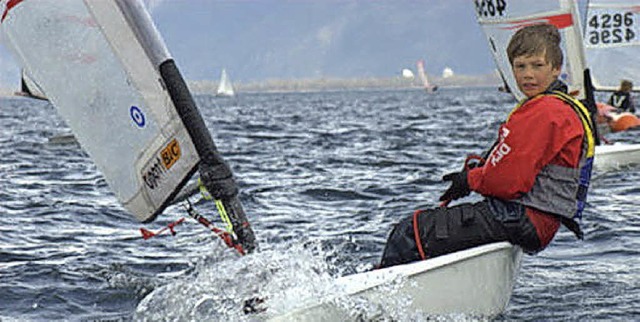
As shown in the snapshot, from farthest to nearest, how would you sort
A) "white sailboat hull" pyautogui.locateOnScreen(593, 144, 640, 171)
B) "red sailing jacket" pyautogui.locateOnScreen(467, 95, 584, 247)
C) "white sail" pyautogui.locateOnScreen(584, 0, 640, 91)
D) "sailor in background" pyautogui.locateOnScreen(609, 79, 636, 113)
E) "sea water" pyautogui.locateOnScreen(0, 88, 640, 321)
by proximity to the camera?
"sailor in background" pyautogui.locateOnScreen(609, 79, 636, 113)
"white sail" pyautogui.locateOnScreen(584, 0, 640, 91)
"white sailboat hull" pyautogui.locateOnScreen(593, 144, 640, 171)
"sea water" pyautogui.locateOnScreen(0, 88, 640, 321)
"red sailing jacket" pyautogui.locateOnScreen(467, 95, 584, 247)

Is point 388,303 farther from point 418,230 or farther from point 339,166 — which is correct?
point 339,166

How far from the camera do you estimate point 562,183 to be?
3.79m

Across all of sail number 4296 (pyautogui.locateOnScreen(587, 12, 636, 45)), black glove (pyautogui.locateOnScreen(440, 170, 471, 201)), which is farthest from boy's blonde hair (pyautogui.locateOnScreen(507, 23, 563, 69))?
sail number 4296 (pyautogui.locateOnScreen(587, 12, 636, 45))

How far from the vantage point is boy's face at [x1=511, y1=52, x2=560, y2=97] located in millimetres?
3707

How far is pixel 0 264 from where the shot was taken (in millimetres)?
5551

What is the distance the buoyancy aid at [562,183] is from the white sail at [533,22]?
18.5ft

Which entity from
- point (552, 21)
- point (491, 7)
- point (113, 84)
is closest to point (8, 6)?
point (113, 84)

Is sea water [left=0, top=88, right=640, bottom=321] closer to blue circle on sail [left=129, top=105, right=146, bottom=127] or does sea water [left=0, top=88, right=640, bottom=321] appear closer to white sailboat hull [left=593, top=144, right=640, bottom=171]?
white sailboat hull [left=593, top=144, right=640, bottom=171]

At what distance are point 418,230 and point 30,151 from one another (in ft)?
38.6

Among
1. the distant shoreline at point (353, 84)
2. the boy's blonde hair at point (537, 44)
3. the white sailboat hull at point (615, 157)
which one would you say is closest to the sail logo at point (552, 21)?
the white sailboat hull at point (615, 157)

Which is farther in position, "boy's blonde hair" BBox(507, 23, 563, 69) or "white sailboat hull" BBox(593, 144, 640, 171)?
"white sailboat hull" BBox(593, 144, 640, 171)

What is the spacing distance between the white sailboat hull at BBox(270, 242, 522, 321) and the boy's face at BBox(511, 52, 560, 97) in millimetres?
662

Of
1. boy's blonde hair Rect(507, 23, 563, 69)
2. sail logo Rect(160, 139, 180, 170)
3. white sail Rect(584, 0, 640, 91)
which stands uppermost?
sail logo Rect(160, 139, 180, 170)

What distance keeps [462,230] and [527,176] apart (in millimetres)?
388
